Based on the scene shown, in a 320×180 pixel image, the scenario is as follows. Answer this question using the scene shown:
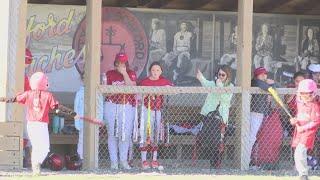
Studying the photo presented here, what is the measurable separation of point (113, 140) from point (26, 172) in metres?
1.58

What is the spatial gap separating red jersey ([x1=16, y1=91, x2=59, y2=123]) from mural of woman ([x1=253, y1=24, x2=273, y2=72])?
22.7ft

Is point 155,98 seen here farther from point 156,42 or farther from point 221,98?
point 156,42

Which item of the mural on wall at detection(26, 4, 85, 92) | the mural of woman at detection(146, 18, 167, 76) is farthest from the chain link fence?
the mural of woman at detection(146, 18, 167, 76)

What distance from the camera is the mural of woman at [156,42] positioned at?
17531mm

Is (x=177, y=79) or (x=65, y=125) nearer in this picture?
(x=65, y=125)

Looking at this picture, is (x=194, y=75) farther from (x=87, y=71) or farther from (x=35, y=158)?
(x=35, y=158)

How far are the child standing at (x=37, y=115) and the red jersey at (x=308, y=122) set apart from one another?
11.3ft

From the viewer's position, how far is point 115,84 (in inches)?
524

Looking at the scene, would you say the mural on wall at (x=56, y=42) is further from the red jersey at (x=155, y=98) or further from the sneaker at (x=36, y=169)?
the sneaker at (x=36, y=169)

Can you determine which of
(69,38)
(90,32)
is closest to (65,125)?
(69,38)

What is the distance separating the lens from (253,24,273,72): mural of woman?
17906mm

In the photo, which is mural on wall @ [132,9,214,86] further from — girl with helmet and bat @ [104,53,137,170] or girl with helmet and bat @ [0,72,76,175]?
girl with helmet and bat @ [0,72,76,175]

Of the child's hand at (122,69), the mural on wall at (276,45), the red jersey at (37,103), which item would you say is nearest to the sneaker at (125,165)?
the child's hand at (122,69)

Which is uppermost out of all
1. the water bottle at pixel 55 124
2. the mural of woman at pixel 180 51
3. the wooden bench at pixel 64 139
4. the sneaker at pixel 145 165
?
the mural of woman at pixel 180 51
